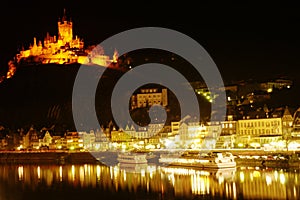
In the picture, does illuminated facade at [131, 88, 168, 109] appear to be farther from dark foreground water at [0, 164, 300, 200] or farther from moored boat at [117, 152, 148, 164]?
dark foreground water at [0, 164, 300, 200]

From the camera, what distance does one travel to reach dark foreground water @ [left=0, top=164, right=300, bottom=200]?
1716 cm

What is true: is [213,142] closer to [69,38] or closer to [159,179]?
[159,179]

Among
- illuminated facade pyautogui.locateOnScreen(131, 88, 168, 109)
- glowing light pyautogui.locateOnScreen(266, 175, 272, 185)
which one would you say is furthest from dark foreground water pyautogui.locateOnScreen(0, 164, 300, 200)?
illuminated facade pyautogui.locateOnScreen(131, 88, 168, 109)

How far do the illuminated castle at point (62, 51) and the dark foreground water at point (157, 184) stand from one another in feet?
94.9

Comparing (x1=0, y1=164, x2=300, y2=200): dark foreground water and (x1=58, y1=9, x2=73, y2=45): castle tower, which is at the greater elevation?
(x1=58, y1=9, x2=73, y2=45): castle tower

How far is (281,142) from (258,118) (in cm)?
350

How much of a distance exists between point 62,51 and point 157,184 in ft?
118

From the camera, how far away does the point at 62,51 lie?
53406mm

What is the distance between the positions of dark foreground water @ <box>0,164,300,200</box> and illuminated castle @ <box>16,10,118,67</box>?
2894cm

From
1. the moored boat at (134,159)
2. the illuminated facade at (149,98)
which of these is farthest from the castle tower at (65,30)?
the moored boat at (134,159)

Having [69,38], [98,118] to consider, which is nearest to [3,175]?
[98,118]

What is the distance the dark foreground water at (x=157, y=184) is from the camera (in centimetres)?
1716

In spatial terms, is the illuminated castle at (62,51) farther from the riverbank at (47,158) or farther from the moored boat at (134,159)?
the moored boat at (134,159)

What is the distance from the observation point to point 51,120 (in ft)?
161
